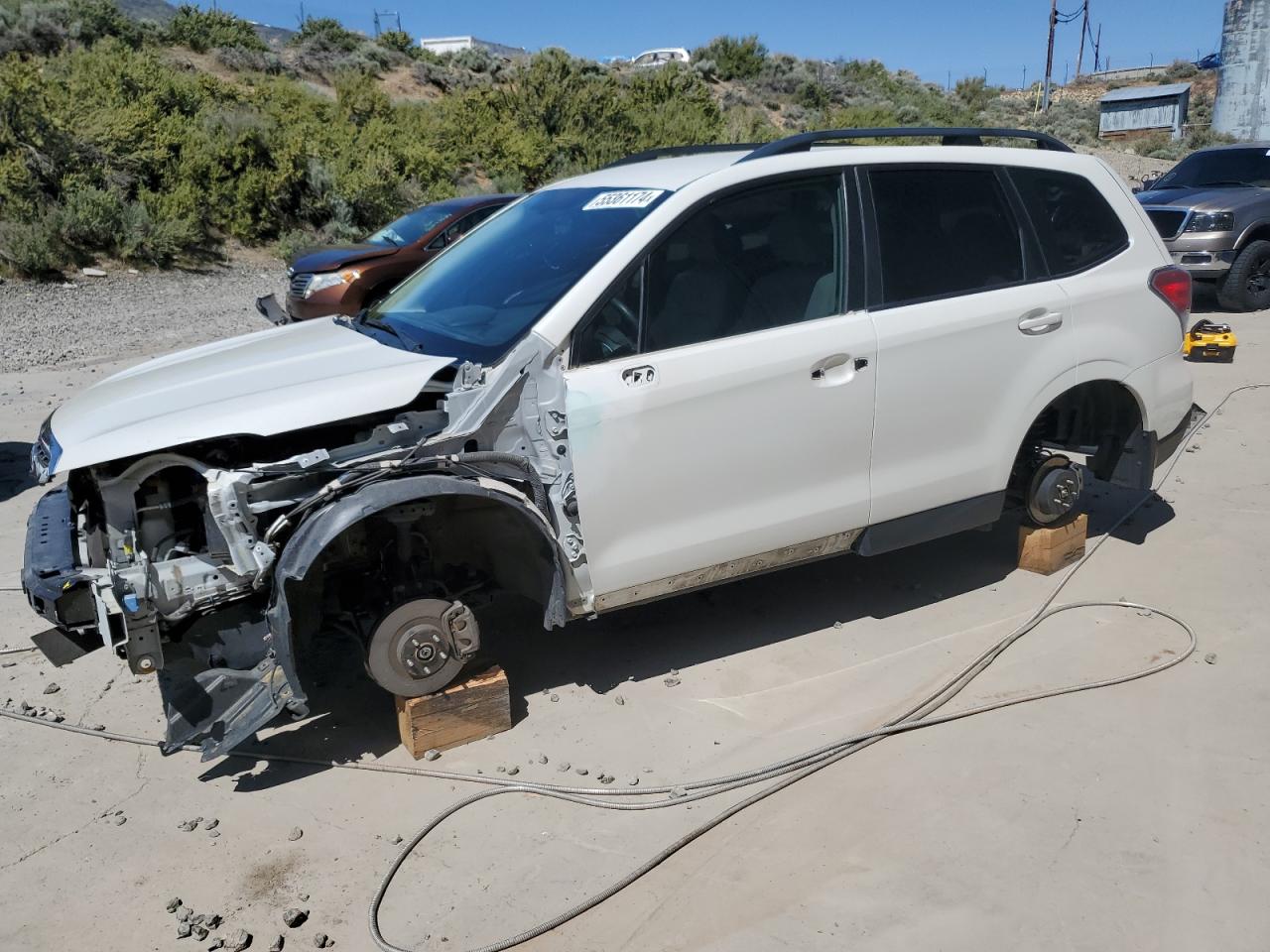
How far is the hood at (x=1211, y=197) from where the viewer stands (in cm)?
1223

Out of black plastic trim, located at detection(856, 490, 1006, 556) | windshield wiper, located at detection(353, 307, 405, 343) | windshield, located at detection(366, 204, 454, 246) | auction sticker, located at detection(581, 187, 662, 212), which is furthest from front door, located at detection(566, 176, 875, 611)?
windshield, located at detection(366, 204, 454, 246)

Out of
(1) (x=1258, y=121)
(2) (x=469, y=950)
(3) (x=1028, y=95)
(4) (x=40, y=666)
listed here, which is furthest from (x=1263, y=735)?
(3) (x=1028, y=95)

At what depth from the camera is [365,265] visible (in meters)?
11.2

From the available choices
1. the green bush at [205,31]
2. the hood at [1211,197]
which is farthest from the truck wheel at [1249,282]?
the green bush at [205,31]

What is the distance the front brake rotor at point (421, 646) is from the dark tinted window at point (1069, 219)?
10.0 feet

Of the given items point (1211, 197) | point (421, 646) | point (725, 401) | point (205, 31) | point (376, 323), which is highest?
Answer: point (205, 31)

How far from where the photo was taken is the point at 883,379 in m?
4.41

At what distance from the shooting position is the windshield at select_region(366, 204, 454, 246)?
12.0m

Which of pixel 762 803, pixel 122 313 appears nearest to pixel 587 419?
pixel 762 803

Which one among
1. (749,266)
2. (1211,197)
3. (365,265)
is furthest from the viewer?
(1211,197)

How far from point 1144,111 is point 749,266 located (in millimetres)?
44710

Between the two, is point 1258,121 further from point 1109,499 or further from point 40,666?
point 40,666

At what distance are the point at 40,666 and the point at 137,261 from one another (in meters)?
12.8

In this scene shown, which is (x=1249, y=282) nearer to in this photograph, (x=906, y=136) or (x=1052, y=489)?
(x=1052, y=489)
